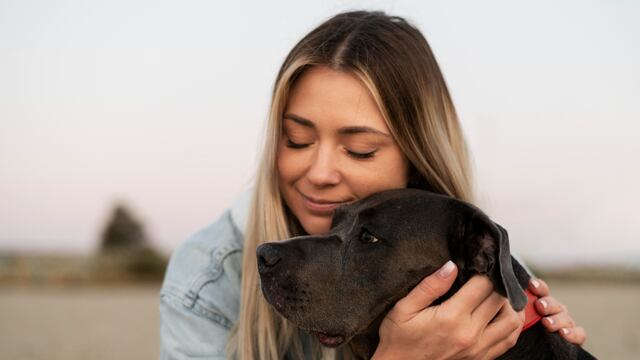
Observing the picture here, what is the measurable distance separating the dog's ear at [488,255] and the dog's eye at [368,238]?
0.34 m

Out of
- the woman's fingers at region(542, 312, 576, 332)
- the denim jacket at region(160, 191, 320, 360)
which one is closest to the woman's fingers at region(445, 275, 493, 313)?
the woman's fingers at region(542, 312, 576, 332)

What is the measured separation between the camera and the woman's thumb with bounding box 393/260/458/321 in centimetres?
302

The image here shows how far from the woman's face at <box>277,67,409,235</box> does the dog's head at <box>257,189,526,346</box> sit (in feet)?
1.29

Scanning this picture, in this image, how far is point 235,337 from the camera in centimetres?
391

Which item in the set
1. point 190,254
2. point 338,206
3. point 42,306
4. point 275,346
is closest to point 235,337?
point 275,346

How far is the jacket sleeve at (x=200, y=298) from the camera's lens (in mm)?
3887

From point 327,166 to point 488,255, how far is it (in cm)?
95

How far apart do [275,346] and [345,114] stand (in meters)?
1.28

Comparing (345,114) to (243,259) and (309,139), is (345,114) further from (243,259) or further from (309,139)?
(243,259)

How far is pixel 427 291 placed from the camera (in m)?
3.03

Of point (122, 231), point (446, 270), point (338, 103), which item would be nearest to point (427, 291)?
point (446, 270)

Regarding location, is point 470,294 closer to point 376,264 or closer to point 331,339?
point 376,264

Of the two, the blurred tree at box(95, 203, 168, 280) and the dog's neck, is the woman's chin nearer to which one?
the dog's neck

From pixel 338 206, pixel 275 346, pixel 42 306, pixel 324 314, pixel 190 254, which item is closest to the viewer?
pixel 324 314
